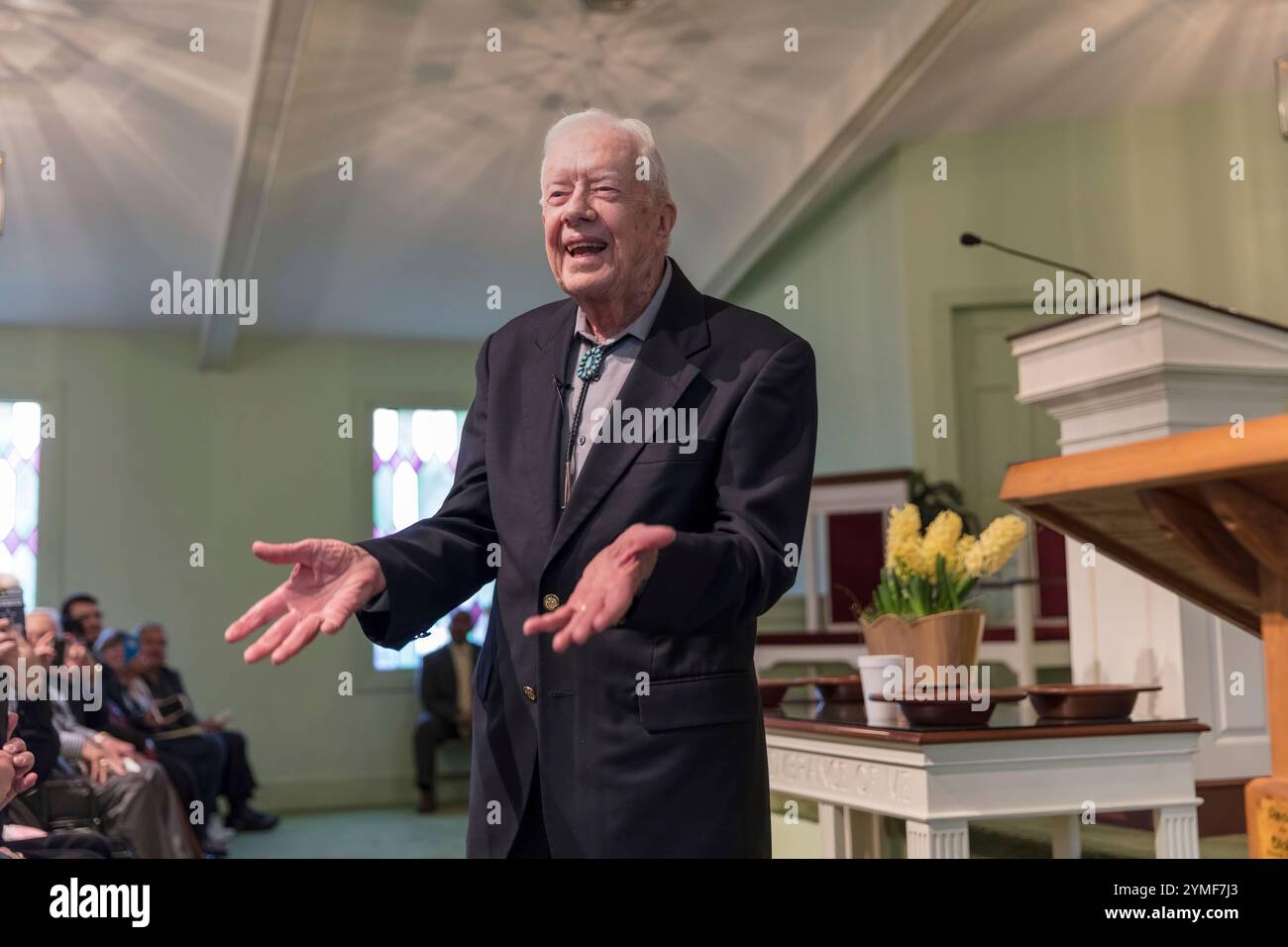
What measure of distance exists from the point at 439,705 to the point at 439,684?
0.15m

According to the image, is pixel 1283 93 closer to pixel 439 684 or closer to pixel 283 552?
pixel 283 552

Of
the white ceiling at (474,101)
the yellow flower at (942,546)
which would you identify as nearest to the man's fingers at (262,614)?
the yellow flower at (942,546)

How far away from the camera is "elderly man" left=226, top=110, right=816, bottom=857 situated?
1305 mm

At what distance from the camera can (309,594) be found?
4.17ft

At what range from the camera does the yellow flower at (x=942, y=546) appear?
317 centimetres

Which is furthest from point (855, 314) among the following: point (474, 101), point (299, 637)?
point (299, 637)

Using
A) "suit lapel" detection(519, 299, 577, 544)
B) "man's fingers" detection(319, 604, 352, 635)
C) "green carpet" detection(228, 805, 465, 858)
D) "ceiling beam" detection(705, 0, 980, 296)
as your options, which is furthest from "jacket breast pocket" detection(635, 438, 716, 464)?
"green carpet" detection(228, 805, 465, 858)

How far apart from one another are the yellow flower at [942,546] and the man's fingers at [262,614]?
2149 mm

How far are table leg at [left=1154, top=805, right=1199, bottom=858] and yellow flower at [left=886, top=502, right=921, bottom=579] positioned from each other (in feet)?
2.55

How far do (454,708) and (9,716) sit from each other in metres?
6.48

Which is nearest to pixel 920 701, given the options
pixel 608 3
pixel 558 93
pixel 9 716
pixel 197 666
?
pixel 9 716
